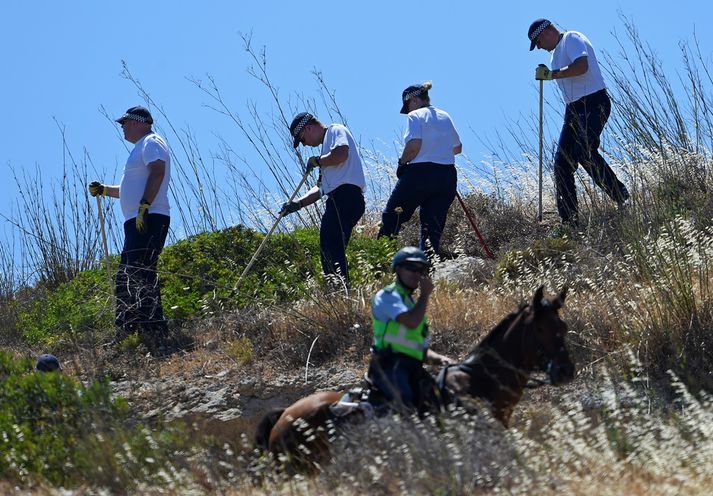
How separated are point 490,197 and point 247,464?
325 inches

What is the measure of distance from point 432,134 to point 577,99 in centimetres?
166

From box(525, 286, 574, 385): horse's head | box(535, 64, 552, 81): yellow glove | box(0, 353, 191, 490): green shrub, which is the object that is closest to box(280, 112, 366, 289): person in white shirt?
box(535, 64, 552, 81): yellow glove

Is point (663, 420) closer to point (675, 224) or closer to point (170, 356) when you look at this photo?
point (675, 224)

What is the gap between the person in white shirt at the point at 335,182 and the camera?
471 inches

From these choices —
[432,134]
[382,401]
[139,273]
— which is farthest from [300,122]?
[382,401]

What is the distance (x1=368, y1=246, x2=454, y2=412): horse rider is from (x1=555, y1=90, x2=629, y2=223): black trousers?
492 cm

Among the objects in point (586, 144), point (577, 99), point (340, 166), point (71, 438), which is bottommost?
point (71, 438)

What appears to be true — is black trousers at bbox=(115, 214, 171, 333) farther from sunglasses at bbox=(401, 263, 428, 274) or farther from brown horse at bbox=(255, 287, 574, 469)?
sunglasses at bbox=(401, 263, 428, 274)

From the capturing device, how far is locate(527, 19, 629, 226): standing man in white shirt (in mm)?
13102

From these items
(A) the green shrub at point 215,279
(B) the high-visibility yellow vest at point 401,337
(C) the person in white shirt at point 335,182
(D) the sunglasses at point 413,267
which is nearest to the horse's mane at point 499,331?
(B) the high-visibility yellow vest at point 401,337

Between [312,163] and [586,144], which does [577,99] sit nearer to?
[586,144]

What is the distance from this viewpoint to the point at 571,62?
520 inches

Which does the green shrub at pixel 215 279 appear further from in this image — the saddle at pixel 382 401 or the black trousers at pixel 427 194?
the saddle at pixel 382 401

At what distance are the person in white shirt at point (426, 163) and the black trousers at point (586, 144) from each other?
112cm
